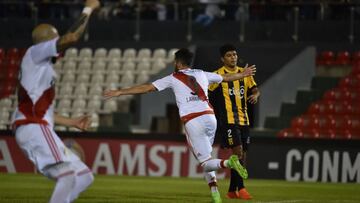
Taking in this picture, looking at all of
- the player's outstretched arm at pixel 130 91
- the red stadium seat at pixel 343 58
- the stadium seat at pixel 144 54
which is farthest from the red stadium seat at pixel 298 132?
the player's outstretched arm at pixel 130 91

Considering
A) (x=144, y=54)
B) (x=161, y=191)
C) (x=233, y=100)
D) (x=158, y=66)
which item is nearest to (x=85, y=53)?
(x=144, y=54)

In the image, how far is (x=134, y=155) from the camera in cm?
2362

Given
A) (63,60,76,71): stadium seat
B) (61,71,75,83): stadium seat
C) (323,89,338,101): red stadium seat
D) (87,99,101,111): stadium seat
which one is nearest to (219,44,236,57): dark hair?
(323,89,338,101): red stadium seat

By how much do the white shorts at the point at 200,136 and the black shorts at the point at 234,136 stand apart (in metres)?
1.57

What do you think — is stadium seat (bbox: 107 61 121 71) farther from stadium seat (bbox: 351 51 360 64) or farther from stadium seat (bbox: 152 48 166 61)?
stadium seat (bbox: 351 51 360 64)

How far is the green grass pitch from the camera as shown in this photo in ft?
49.7

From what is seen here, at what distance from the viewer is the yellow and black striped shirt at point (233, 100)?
623 inches

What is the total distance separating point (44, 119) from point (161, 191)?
23.4 feet

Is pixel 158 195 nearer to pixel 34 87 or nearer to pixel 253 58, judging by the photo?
pixel 34 87

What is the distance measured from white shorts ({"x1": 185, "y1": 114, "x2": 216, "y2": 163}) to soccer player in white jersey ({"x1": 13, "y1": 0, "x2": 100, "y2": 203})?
3779 millimetres

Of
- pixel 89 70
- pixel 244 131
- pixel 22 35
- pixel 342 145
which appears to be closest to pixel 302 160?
pixel 342 145

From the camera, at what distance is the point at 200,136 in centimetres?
1393

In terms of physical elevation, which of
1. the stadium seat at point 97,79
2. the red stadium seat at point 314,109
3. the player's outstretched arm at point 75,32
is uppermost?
the player's outstretched arm at point 75,32

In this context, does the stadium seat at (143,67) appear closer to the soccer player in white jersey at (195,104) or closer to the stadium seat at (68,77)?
the stadium seat at (68,77)
